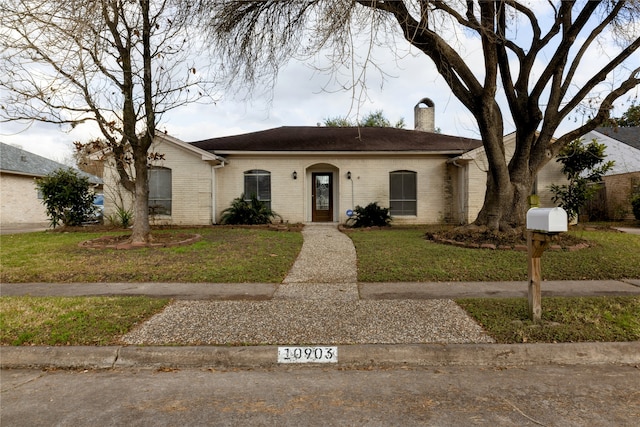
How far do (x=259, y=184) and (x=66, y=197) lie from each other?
734 centimetres

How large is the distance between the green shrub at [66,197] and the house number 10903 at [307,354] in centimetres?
1412

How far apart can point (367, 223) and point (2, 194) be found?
20.0 metres

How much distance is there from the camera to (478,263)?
7.87m

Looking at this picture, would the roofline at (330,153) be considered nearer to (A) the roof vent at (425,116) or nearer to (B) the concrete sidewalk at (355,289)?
(A) the roof vent at (425,116)

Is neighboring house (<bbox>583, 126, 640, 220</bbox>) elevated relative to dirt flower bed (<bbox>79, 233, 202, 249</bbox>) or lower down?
elevated

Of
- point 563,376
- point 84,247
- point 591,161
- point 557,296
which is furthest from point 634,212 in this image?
point 84,247

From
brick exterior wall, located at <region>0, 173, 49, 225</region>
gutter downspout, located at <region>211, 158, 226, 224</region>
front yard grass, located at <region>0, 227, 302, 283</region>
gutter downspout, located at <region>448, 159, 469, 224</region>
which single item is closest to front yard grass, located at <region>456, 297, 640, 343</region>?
front yard grass, located at <region>0, 227, 302, 283</region>

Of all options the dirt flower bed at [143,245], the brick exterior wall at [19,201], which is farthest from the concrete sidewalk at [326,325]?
the brick exterior wall at [19,201]

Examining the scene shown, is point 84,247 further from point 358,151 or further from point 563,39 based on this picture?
point 563,39

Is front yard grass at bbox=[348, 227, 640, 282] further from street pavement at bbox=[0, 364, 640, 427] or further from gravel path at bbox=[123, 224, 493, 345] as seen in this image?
street pavement at bbox=[0, 364, 640, 427]

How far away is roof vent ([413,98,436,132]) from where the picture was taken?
21.6m

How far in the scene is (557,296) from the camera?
564cm

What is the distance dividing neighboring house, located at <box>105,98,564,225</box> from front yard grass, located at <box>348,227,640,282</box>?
5948mm

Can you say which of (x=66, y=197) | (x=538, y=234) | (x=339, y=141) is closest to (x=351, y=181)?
(x=339, y=141)
